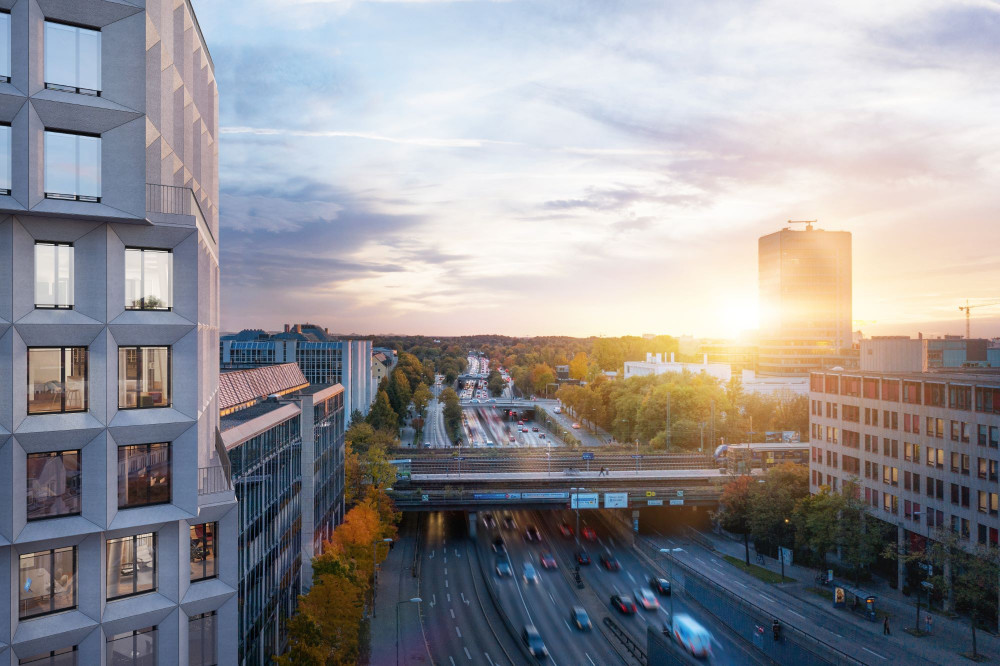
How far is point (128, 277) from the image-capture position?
51.3ft

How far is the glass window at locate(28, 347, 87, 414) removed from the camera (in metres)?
14.4

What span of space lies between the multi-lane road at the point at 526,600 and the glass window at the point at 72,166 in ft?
108

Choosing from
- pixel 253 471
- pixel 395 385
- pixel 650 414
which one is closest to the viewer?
pixel 253 471

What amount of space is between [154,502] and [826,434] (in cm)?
6056

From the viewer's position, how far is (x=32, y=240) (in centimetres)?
→ 1443

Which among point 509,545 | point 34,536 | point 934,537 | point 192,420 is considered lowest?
point 509,545

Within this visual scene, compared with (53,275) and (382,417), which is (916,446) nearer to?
(53,275)

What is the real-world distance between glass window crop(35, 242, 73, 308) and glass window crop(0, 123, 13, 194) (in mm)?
1432

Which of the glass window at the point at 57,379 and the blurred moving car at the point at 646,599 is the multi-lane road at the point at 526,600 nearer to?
the blurred moving car at the point at 646,599

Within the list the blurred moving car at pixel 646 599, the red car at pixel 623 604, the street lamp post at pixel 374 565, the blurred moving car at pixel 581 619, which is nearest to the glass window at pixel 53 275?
the street lamp post at pixel 374 565

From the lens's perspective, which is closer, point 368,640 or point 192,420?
point 192,420

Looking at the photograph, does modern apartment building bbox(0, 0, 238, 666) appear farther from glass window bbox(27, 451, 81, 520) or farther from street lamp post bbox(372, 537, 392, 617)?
street lamp post bbox(372, 537, 392, 617)

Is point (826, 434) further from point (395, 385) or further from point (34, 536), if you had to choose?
point (395, 385)

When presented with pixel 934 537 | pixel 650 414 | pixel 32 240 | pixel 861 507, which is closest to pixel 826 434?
pixel 861 507
